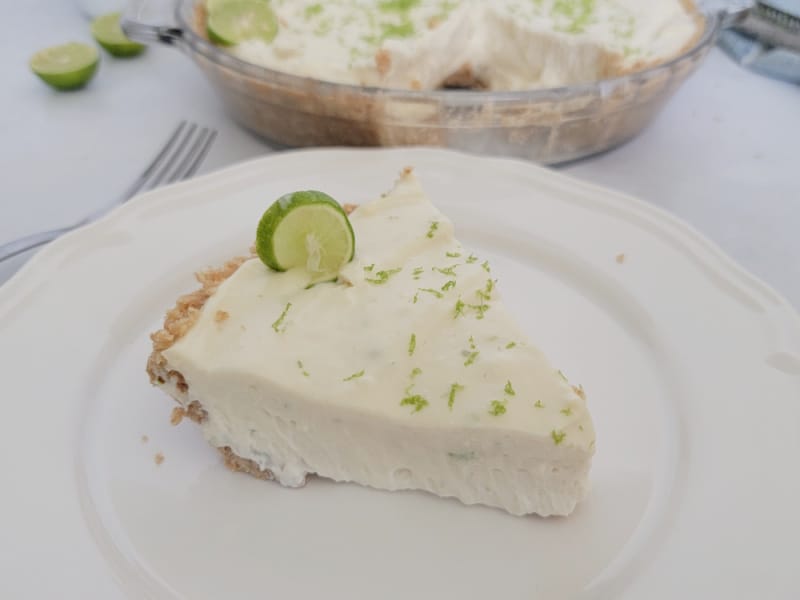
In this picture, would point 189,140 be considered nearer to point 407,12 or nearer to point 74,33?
point 407,12

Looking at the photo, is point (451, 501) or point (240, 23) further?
point (240, 23)

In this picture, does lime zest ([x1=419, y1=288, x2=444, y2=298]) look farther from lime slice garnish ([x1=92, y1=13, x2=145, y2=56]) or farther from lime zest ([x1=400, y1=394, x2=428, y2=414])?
lime slice garnish ([x1=92, y1=13, x2=145, y2=56])

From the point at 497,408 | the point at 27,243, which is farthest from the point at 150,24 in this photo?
the point at 497,408

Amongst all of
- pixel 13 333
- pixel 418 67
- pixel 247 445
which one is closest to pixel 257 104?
pixel 418 67

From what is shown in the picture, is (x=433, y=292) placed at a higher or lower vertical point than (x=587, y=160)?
higher

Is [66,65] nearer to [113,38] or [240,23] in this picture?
[113,38]

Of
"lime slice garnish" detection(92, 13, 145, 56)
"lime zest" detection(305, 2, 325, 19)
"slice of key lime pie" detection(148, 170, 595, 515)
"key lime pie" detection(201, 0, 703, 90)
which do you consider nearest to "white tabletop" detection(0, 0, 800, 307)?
"lime slice garnish" detection(92, 13, 145, 56)
